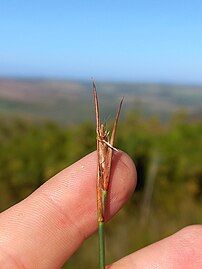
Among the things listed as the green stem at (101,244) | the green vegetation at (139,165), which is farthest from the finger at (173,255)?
the green vegetation at (139,165)

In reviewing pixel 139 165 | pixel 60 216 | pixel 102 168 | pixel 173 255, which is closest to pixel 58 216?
pixel 60 216

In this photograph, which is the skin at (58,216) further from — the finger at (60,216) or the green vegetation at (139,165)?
the green vegetation at (139,165)

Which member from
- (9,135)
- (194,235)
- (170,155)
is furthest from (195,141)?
(194,235)

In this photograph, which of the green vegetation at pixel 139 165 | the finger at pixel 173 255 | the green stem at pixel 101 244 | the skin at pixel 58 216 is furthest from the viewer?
the green vegetation at pixel 139 165

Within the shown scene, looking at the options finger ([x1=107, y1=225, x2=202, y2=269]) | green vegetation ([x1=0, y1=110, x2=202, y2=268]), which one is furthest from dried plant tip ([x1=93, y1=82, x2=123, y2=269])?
green vegetation ([x1=0, y1=110, x2=202, y2=268])

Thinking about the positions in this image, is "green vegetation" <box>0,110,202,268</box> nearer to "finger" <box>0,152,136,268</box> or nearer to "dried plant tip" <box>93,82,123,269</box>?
"finger" <box>0,152,136,268</box>

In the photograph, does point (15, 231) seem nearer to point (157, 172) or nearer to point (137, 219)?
point (137, 219)
